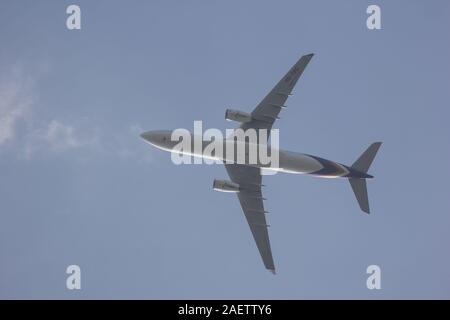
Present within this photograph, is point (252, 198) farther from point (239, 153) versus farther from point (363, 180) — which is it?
point (363, 180)

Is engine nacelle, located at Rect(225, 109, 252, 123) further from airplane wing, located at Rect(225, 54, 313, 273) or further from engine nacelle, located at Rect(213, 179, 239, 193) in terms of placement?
engine nacelle, located at Rect(213, 179, 239, 193)

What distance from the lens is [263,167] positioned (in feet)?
199

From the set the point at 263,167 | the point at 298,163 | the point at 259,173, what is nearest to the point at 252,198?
the point at 259,173

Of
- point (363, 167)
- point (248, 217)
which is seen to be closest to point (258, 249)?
point (248, 217)

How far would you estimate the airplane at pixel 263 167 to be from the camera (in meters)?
60.1

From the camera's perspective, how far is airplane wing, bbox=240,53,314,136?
6022cm

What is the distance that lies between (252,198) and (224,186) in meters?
4.21

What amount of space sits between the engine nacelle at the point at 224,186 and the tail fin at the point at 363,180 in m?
13.8

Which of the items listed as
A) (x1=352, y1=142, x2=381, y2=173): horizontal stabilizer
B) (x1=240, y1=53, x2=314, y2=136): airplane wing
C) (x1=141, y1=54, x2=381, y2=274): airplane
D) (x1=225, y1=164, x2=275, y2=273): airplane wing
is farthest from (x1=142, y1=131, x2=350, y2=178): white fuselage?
(x1=352, y1=142, x2=381, y2=173): horizontal stabilizer

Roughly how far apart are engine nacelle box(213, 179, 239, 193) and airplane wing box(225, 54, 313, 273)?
1.61 metres

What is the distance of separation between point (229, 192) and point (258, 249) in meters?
7.68

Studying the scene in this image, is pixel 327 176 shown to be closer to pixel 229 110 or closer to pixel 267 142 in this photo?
pixel 267 142

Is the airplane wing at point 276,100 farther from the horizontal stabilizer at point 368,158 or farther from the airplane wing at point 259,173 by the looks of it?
the horizontal stabilizer at point 368,158

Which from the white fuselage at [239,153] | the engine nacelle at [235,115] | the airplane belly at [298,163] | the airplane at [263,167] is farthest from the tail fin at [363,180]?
the engine nacelle at [235,115]
